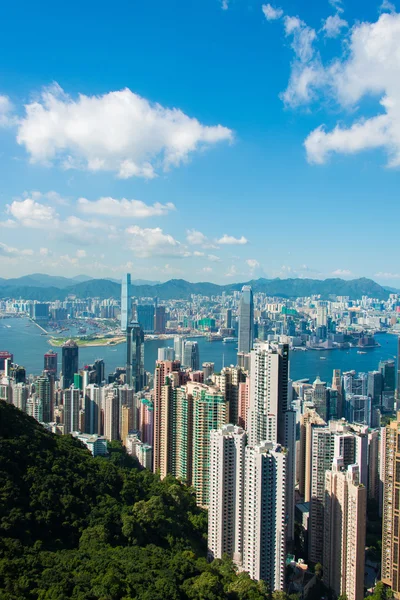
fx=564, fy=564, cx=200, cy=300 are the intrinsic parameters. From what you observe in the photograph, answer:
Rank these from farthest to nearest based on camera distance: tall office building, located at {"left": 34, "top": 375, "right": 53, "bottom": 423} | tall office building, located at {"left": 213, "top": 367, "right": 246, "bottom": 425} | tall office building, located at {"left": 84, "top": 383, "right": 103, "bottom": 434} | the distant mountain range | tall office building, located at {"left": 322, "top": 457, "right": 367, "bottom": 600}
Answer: the distant mountain range, tall office building, located at {"left": 34, "top": 375, "right": 53, "bottom": 423}, tall office building, located at {"left": 84, "top": 383, "right": 103, "bottom": 434}, tall office building, located at {"left": 213, "top": 367, "right": 246, "bottom": 425}, tall office building, located at {"left": 322, "top": 457, "right": 367, "bottom": 600}

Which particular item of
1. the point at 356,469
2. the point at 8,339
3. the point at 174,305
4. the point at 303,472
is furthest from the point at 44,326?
the point at 356,469

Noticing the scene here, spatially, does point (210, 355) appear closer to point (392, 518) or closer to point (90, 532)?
point (392, 518)

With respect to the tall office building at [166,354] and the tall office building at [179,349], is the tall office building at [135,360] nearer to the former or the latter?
the tall office building at [166,354]

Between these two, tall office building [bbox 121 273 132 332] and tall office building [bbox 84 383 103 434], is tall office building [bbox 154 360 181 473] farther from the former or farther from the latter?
tall office building [bbox 121 273 132 332]

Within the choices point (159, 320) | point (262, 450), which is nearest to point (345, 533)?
point (262, 450)

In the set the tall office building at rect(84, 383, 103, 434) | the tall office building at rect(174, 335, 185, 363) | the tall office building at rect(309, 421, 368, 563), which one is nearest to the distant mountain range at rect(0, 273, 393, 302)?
the tall office building at rect(174, 335, 185, 363)

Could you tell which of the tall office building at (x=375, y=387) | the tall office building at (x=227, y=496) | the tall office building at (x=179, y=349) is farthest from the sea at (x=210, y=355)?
the tall office building at (x=227, y=496)

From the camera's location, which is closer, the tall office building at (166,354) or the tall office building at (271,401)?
the tall office building at (271,401)

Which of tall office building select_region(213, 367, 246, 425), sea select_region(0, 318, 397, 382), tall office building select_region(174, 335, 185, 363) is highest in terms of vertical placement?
tall office building select_region(213, 367, 246, 425)
